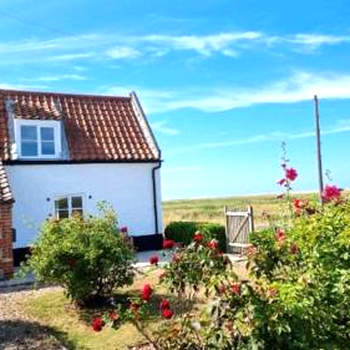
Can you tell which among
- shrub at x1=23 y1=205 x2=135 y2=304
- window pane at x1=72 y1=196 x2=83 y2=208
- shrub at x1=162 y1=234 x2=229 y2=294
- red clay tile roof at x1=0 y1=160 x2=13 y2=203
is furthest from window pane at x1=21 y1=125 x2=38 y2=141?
shrub at x1=162 y1=234 x2=229 y2=294

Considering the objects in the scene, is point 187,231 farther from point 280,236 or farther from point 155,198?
point 280,236

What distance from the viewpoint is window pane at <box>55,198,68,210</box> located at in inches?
852

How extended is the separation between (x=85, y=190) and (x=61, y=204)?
1075 mm

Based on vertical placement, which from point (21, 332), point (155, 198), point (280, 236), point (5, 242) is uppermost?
point (155, 198)

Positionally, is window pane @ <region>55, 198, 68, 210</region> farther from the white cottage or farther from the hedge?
the hedge

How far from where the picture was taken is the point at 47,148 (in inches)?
848

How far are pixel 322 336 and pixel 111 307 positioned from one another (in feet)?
25.6

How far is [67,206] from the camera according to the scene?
2186 centimetres

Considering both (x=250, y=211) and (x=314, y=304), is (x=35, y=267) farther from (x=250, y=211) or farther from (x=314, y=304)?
(x=250, y=211)

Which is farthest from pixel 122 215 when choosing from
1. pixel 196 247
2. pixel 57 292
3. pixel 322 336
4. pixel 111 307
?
pixel 322 336

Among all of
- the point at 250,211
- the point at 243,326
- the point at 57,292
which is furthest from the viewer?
the point at 250,211

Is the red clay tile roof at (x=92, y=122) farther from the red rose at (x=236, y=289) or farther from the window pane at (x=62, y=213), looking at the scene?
the red rose at (x=236, y=289)

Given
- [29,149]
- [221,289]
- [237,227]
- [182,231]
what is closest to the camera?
[221,289]

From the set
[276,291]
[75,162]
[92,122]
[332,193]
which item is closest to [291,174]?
[332,193]
